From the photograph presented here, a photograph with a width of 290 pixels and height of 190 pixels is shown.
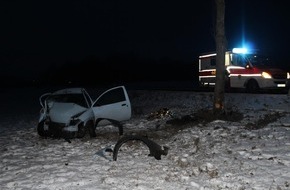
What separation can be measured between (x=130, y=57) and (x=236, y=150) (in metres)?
89.1

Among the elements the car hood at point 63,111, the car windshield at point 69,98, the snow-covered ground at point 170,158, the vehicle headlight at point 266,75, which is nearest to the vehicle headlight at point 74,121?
the car hood at point 63,111

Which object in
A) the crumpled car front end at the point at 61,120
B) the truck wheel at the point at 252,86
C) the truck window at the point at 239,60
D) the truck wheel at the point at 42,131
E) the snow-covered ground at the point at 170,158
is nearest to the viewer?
the snow-covered ground at the point at 170,158

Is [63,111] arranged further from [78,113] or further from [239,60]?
[239,60]

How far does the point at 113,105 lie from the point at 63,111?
195 cm

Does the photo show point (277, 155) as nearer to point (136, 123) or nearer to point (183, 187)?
point (183, 187)

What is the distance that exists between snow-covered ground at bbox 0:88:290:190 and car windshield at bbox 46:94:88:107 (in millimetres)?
1190

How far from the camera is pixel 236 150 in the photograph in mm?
8617

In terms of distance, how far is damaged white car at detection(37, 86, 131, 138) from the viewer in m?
11.0

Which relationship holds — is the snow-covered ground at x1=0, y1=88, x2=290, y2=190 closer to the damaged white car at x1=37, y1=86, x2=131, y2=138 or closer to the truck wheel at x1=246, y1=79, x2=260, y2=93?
the damaged white car at x1=37, y1=86, x2=131, y2=138

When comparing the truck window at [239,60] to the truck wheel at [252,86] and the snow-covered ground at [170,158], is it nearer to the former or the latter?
the truck wheel at [252,86]

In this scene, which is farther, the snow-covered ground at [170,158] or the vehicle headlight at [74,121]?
the vehicle headlight at [74,121]

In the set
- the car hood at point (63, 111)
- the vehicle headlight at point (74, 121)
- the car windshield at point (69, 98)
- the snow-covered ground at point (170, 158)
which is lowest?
the snow-covered ground at point (170, 158)

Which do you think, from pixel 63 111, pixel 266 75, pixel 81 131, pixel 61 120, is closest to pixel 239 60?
pixel 266 75

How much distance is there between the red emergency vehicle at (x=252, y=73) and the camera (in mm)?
20156
